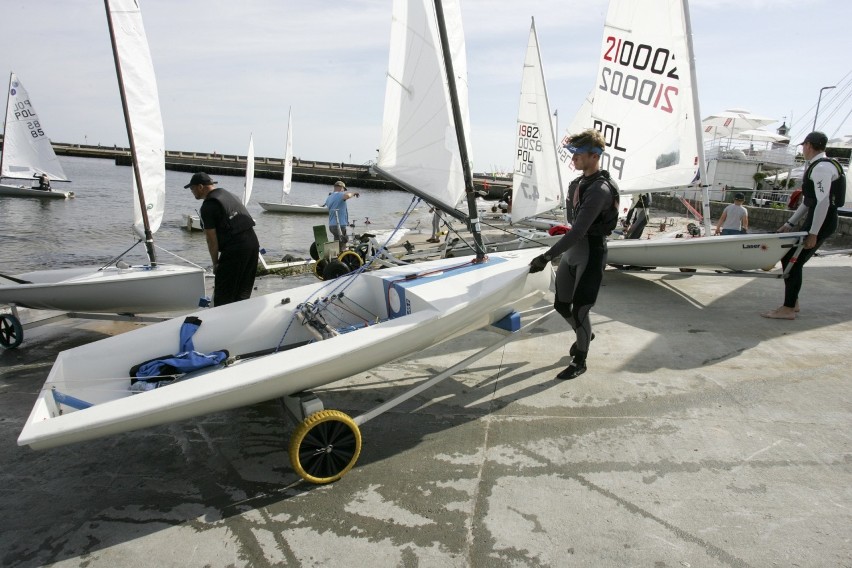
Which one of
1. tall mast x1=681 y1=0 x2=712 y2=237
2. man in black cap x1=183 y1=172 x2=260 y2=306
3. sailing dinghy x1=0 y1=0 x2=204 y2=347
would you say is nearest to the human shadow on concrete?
tall mast x1=681 y1=0 x2=712 y2=237

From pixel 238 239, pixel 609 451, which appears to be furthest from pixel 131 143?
pixel 609 451

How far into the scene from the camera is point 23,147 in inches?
882

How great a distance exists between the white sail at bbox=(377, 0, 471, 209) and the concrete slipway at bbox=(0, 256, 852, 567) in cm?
172

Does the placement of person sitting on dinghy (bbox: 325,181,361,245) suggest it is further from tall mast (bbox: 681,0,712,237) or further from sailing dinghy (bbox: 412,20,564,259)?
tall mast (bbox: 681,0,712,237)

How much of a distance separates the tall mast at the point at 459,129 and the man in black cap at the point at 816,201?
2910mm

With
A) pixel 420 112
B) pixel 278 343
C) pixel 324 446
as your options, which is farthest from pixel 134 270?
pixel 324 446

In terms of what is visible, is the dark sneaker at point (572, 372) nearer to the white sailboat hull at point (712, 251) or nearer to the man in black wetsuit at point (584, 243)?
the man in black wetsuit at point (584, 243)

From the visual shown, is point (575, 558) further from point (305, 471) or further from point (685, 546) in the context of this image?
point (305, 471)

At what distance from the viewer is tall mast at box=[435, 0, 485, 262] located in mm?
4082

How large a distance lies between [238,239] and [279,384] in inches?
78.0

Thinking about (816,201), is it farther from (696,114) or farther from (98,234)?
(98,234)

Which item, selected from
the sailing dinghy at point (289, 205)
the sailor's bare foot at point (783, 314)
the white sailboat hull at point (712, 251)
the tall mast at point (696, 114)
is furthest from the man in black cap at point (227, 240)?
the sailing dinghy at point (289, 205)

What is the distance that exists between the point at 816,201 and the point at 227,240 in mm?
5119

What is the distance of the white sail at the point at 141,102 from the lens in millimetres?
5246
